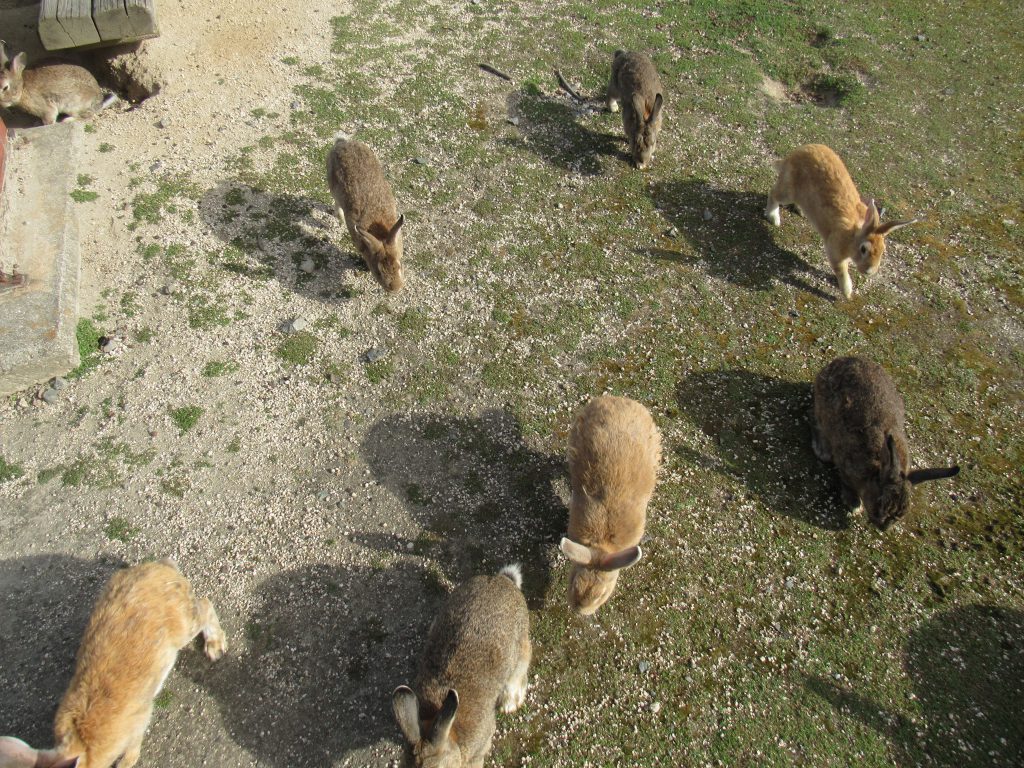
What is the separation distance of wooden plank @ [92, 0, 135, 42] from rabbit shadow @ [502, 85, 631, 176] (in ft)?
20.7

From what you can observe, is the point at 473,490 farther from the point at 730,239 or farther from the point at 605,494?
the point at 730,239

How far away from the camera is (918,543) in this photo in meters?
7.05

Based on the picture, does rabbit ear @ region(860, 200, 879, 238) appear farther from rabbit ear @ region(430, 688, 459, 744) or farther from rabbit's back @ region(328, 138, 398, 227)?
rabbit ear @ region(430, 688, 459, 744)

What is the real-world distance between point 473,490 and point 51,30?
9981 millimetres

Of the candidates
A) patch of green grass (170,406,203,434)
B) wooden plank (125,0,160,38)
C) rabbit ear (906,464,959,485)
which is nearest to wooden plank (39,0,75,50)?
wooden plank (125,0,160,38)

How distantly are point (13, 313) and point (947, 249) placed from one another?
43.4 feet

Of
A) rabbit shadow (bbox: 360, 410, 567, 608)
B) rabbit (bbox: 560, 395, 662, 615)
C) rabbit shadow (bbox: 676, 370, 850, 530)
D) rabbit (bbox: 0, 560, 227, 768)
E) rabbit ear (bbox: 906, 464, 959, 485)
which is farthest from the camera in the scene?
rabbit shadow (bbox: 676, 370, 850, 530)

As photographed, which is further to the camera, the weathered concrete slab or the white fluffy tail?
the weathered concrete slab

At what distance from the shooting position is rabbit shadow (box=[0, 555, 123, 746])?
5422 millimetres

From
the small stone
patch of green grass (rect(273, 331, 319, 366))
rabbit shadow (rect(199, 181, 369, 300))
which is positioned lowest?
patch of green grass (rect(273, 331, 319, 366))

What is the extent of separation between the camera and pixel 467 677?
5.12 metres

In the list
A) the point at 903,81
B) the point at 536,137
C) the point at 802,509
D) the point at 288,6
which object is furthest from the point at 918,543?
the point at 288,6

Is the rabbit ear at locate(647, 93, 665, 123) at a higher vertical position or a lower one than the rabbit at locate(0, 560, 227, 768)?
higher

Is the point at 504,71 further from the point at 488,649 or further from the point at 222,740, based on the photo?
the point at 222,740
